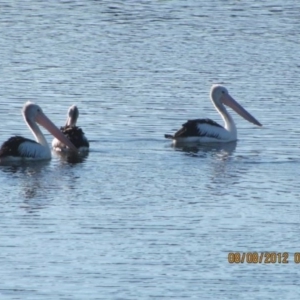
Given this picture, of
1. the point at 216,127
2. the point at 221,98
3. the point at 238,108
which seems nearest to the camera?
the point at 216,127

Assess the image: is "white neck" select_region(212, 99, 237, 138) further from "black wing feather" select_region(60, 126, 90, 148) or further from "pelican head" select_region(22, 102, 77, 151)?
"pelican head" select_region(22, 102, 77, 151)

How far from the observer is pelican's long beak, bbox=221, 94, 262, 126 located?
53.9 ft

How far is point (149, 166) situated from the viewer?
14164mm

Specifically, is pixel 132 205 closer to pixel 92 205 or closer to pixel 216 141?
pixel 92 205

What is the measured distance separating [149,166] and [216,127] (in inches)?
77.1

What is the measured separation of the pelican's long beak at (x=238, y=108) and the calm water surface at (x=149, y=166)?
0.56 feet

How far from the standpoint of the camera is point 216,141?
1617 cm

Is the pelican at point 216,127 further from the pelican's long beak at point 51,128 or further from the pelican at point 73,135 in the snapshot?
the pelican's long beak at point 51,128

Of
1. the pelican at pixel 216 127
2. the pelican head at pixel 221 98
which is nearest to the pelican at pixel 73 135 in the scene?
the pelican at pixel 216 127

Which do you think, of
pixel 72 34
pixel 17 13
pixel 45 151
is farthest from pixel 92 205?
pixel 17 13
